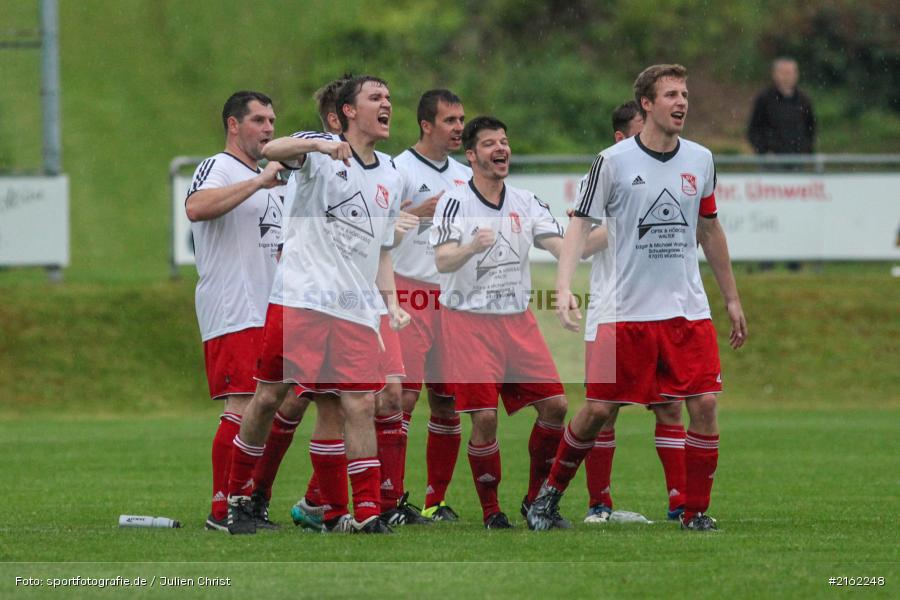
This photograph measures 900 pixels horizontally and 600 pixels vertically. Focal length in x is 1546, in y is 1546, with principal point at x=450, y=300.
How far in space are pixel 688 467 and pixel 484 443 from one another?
1285mm

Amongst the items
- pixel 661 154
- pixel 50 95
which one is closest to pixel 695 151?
pixel 661 154

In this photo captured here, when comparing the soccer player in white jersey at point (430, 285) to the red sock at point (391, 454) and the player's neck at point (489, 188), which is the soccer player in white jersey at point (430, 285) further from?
the player's neck at point (489, 188)

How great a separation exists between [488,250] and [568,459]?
1.39 metres

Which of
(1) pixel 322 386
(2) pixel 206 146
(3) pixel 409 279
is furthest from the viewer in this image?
(2) pixel 206 146

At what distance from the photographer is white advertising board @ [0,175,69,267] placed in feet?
62.2

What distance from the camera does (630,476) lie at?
11.9 metres

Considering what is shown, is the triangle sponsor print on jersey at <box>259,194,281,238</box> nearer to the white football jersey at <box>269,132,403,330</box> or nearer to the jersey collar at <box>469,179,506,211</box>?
the white football jersey at <box>269,132,403,330</box>

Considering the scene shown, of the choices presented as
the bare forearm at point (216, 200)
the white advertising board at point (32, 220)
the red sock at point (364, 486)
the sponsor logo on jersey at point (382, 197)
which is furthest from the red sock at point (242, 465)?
the white advertising board at point (32, 220)

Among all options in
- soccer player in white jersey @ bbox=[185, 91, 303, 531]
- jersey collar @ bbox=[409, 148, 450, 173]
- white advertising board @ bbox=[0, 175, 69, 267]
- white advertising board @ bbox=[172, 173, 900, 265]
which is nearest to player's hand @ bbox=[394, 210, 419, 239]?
soccer player in white jersey @ bbox=[185, 91, 303, 531]

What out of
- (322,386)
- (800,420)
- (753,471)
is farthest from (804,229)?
(322,386)

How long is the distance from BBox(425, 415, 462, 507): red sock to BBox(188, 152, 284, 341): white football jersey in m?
1.51

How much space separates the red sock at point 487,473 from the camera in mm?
9047

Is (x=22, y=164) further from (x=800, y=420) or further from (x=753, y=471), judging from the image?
(x=753, y=471)

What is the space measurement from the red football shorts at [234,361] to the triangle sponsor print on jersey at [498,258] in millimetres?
1384
